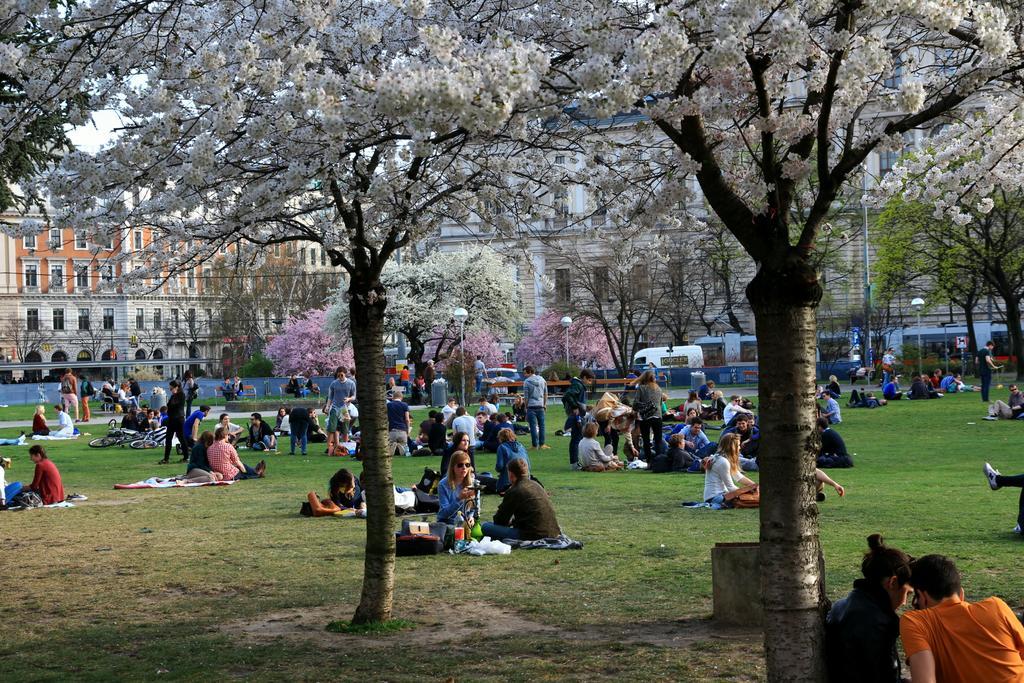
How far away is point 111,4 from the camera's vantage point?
8.16 metres

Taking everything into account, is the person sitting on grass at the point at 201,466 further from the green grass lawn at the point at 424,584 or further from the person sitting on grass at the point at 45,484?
the person sitting on grass at the point at 45,484

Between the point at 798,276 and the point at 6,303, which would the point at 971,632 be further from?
the point at 6,303

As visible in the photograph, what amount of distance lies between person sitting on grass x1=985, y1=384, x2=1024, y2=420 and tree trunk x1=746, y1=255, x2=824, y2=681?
985 inches

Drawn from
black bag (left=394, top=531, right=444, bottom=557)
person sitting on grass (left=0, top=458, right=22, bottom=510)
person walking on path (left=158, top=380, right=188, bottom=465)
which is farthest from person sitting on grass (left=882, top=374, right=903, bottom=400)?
black bag (left=394, top=531, right=444, bottom=557)

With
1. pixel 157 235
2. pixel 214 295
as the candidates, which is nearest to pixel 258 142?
pixel 157 235

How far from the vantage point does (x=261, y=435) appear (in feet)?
94.7

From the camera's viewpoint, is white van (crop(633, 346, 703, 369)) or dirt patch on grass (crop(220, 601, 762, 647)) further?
white van (crop(633, 346, 703, 369))

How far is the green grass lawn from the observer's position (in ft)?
27.5

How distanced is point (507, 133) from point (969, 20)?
3.01 metres

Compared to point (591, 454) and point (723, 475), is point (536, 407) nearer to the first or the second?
→ point (591, 454)

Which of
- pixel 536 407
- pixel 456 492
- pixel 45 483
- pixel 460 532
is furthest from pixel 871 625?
pixel 536 407

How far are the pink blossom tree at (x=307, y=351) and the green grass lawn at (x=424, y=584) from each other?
5577 centimetres

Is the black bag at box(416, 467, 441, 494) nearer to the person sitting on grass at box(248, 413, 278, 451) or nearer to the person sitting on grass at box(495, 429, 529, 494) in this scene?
the person sitting on grass at box(495, 429, 529, 494)

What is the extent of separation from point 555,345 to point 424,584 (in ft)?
199
